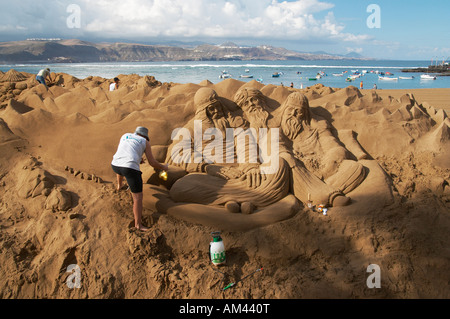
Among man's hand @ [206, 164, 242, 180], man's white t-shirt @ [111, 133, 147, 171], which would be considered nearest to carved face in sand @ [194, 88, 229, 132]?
man's hand @ [206, 164, 242, 180]

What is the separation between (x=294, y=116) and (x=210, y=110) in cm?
121

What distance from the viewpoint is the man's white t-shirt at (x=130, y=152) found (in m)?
3.14

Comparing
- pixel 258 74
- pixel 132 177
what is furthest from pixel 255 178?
pixel 258 74

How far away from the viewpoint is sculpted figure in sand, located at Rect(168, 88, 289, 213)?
141 inches

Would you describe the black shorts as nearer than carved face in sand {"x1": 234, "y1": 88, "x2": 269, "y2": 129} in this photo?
Yes

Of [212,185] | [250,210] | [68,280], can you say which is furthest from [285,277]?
[68,280]

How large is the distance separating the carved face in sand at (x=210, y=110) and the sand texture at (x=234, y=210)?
0.03 meters

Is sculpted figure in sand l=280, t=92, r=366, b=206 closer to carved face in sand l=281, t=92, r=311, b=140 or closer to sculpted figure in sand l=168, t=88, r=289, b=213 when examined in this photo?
carved face in sand l=281, t=92, r=311, b=140

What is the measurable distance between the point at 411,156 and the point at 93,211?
4.12 m

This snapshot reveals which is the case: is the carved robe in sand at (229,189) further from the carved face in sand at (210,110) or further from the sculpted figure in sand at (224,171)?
the carved face in sand at (210,110)

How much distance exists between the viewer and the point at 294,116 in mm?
4527

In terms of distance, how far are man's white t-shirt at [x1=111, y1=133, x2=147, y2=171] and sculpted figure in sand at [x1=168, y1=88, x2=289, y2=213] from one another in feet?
2.03

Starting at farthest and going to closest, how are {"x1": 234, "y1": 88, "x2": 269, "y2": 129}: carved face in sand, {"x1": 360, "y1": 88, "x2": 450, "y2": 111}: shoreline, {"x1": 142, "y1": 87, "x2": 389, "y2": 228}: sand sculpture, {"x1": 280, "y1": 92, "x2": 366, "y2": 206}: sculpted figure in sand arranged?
{"x1": 360, "y1": 88, "x2": 450, "y2": 111}: shoreline → {"x1": 234, "y1": 88, "x2": 269, "y2": 129}: carved face in sand → {"x1": 280, "y1": 92, "x2": 366, "y2": 206}: sculpted figure in sand → {"x1": 142, "y1": 87, "x2": 389, "y2": 228}: sand sculpture

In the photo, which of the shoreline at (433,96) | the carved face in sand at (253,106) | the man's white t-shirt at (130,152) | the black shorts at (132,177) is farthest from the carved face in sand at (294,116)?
the shoreline at (433,96)
